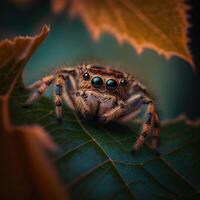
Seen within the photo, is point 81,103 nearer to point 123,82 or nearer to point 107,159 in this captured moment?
point 123,82

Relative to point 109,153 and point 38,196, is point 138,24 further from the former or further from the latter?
point 38,196

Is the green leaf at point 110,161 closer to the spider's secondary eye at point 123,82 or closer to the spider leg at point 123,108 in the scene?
the spider leg at point 123,108

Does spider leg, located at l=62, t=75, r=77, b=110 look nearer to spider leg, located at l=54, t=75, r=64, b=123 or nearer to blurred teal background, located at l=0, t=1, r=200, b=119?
spider leg, located at l=54, t=75, r=64, b=123

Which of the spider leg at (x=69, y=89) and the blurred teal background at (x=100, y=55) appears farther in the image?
the blurred teal background at (x=100, y=55)

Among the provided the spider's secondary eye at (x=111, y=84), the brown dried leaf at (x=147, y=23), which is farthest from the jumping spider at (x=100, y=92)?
the brown dried leaf at (x=147, y=23)

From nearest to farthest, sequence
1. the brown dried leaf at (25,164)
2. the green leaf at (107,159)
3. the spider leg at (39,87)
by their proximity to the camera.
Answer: the brown dried leaf at (25,164)
the green leaf at (107,159)
the spider leg at (39,87)

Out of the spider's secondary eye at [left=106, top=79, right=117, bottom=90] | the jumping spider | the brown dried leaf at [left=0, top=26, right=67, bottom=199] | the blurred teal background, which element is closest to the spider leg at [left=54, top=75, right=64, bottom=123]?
the jumping spider

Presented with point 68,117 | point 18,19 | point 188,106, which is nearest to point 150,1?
point 68,117
